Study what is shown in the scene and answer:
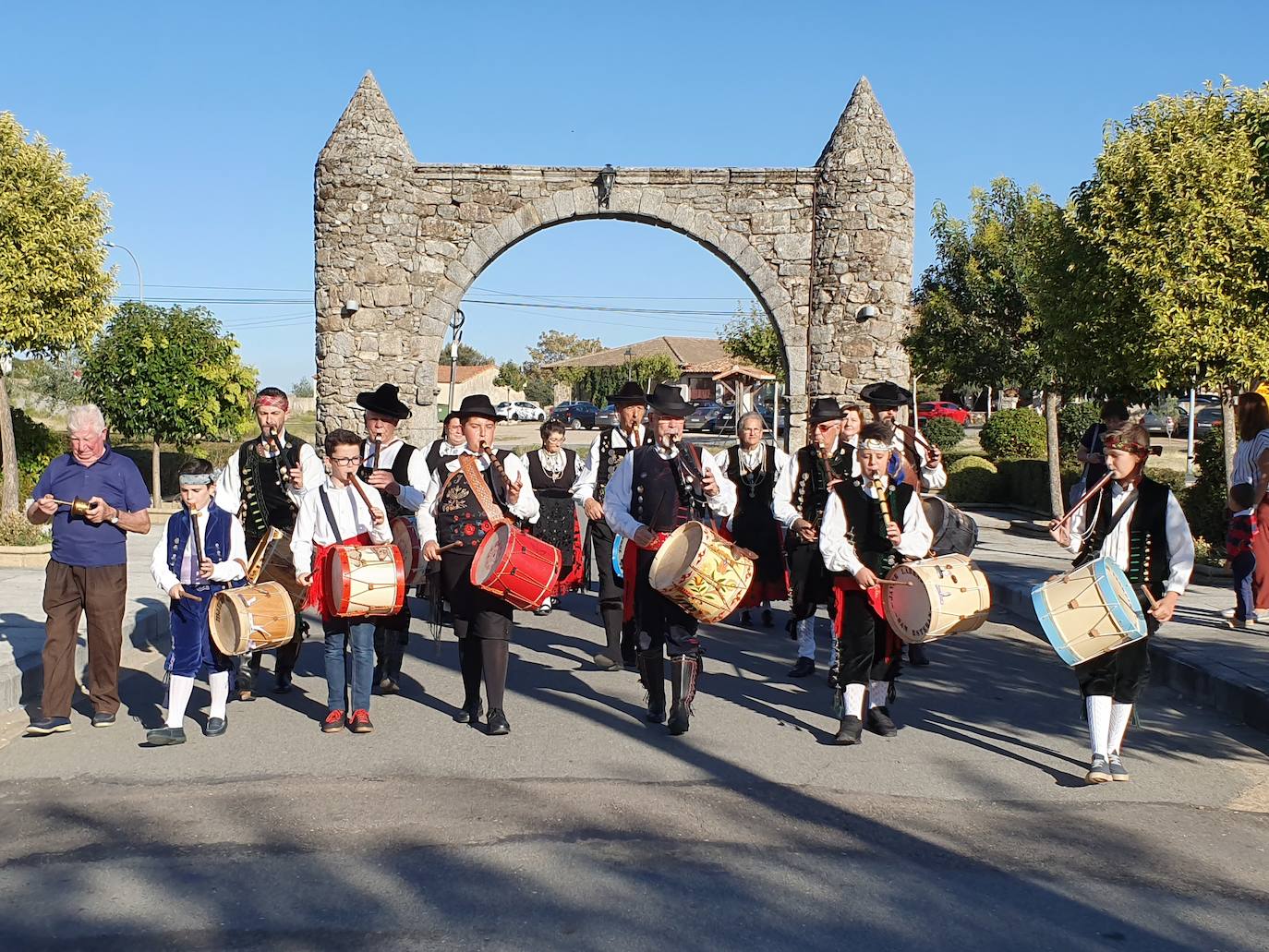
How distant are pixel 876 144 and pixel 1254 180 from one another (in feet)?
21.5

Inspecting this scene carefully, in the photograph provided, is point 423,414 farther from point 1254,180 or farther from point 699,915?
point 699,915

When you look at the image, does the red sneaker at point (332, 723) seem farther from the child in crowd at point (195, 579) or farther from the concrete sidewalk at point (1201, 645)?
the concrete sidewalk at point (1201, 645)

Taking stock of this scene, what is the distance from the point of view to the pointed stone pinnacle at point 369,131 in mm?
19328

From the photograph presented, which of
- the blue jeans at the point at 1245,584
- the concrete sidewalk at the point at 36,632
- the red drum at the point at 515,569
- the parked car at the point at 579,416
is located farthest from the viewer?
the parked car at the point at 579,416

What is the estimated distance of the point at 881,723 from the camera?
7.27 metres

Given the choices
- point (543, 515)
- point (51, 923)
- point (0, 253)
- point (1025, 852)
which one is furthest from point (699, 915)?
point (0, 253)

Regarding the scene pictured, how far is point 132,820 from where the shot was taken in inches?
Result: 221

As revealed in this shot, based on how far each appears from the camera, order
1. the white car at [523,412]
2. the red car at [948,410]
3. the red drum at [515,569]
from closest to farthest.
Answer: the red drum at [515,569] < the red car at [948,410] < the white car at [523,412]

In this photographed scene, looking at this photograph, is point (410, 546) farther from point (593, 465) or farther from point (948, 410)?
point (948, 410)

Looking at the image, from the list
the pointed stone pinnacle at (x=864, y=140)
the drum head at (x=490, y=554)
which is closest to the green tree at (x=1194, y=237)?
the pointed stone pinnacle at (x=864, y=140)

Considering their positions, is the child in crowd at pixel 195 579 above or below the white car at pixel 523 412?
below

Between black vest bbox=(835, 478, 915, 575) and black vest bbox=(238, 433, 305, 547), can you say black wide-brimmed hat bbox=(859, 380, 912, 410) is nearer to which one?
black vest bbox=(835, 478, 915, 575)

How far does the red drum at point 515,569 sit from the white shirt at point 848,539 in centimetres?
151

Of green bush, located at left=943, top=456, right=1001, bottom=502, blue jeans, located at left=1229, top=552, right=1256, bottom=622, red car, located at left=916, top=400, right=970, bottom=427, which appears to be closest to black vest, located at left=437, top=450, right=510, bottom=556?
blue jeans, located at left=1229, top=552, right=1256, bottom=622
